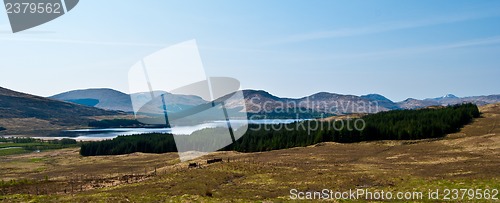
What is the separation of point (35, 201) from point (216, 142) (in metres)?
89.9

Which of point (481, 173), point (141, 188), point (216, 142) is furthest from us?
point (216, 142)

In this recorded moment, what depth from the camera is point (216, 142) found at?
126 metres

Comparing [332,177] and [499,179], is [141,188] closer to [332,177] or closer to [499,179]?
[332,177]

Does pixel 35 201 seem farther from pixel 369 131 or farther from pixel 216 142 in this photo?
pixel 369 131

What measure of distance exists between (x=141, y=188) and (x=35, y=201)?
37.5ft

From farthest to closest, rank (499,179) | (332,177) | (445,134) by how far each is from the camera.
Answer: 1. (445,134)
2. (332,177)
3. (499,179)

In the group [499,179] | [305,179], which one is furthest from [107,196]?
[499,179]

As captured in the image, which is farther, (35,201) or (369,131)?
(369,131)

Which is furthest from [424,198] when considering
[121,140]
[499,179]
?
[121,140]

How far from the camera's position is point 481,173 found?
41250 millimetres

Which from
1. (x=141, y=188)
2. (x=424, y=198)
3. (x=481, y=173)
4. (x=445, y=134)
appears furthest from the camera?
(x=445, y=134)

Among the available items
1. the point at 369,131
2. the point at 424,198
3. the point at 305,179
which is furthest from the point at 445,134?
the point at 424,198

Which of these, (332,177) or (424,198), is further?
(332,177)

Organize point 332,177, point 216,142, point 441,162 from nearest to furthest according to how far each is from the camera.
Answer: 1. point 332,177
2. point 441,162
3. point 216,142
